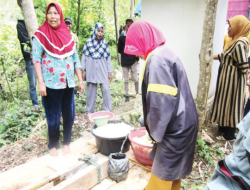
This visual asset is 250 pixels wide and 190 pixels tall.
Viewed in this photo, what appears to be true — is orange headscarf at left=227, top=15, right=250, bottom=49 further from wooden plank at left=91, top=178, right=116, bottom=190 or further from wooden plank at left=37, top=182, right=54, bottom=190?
wooden plank at left=37, top=182, right=54, bottom=190

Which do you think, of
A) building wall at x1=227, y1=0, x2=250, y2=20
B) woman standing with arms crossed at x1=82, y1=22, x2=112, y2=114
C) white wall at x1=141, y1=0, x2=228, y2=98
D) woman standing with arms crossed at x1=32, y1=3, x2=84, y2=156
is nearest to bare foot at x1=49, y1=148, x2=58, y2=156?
woman standing with arms crossed at x1=32, y1=3, x2=84, y2=156

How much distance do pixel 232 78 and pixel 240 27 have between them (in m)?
0.98

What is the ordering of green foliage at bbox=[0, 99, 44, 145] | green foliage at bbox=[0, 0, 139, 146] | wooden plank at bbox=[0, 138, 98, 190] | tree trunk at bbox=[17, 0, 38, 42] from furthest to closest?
green foliage at bbox=[0, 0, 139, 146] → green foliage at bbox=[0, 99, 44, 145] → tree trunk at bbox=[17, 0, 38, 42] → wooden plank at bbox=[0, 138, 98, 190]

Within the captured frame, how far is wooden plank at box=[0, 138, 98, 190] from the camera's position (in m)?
2.21

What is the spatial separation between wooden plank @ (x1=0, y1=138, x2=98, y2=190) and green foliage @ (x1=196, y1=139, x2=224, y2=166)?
1.86 metres

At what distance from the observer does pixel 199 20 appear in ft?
13.6

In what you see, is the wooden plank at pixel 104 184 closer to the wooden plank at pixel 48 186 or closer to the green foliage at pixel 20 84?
the wooden plank at pixel 48 186

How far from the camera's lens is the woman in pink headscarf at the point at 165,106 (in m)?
1.67

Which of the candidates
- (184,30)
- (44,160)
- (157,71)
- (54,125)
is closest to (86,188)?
(44,160)

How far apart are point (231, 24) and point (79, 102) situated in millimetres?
4184

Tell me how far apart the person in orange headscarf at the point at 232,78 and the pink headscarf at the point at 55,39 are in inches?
119

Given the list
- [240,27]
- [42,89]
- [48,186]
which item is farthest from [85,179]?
[240,27]

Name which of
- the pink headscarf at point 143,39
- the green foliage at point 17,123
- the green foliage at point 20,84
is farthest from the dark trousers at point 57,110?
the green foliage at point 17,123

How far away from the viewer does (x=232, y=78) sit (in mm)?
4039
